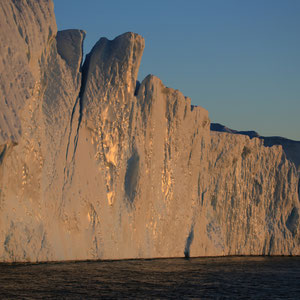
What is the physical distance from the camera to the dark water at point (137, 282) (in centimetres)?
1016

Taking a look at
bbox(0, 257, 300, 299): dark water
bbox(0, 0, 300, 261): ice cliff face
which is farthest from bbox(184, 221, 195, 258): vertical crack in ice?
bbox(0, 257, 300, 299): dark water

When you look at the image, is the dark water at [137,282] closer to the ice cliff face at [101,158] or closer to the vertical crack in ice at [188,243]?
the ice cliff face at [101,158]

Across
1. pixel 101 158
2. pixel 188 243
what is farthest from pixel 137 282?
pixel 188 243

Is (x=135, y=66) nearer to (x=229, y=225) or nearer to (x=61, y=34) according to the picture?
(x=61, y=34)

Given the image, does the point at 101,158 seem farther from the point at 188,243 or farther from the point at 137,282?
the point at 188,243

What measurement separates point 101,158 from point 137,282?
18.8 ft

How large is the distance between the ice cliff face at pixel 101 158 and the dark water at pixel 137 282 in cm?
118

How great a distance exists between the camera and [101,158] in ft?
55.9

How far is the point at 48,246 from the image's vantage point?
14.4 m

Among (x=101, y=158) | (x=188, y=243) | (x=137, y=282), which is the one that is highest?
(x=101, y=158)

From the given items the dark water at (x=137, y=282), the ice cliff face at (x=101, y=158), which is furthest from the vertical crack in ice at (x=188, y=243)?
the dark water at (x=137, y=282)

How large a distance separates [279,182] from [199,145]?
25.1 feet

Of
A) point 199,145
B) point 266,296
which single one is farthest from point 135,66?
point 266,296

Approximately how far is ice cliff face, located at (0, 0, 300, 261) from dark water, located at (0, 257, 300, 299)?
1.18 metres
